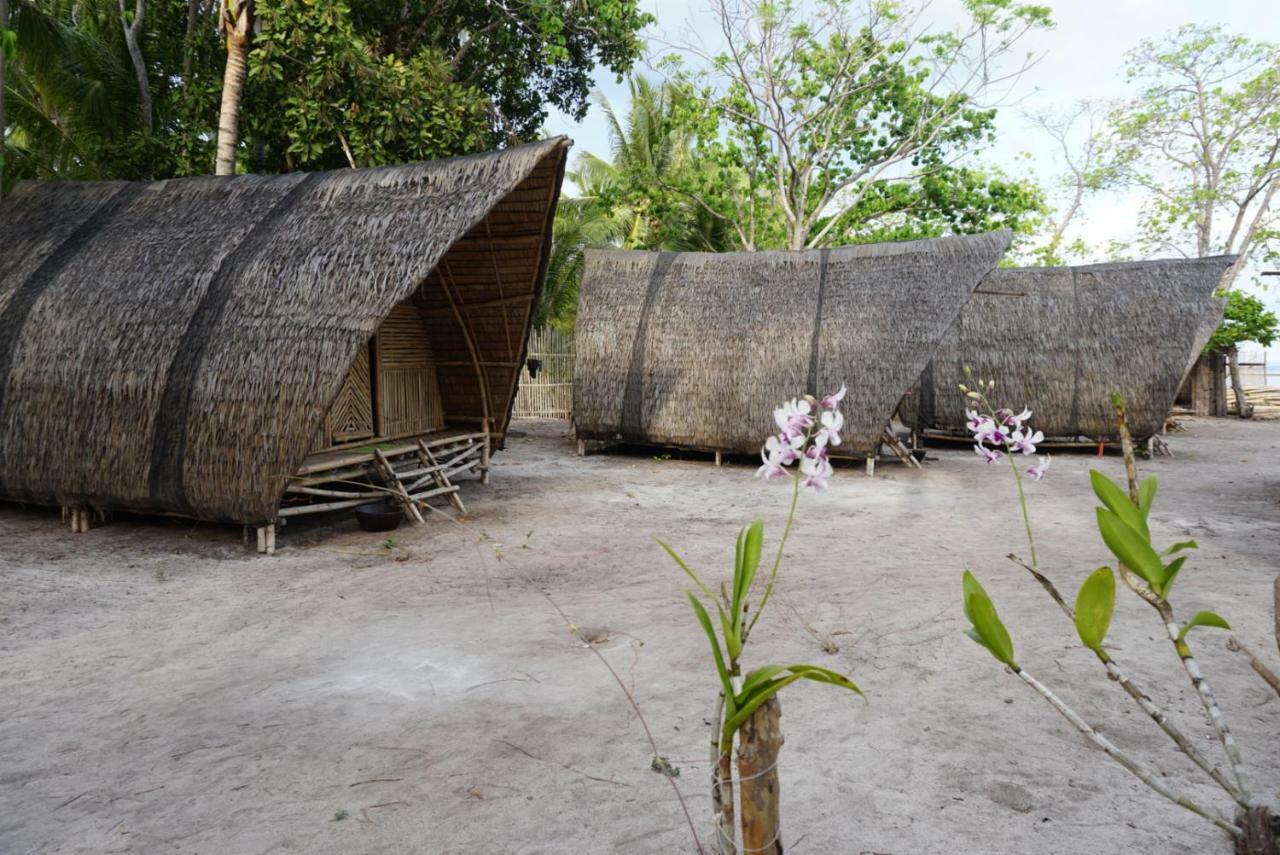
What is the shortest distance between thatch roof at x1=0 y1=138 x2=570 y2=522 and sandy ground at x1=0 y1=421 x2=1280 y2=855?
1.89 ft

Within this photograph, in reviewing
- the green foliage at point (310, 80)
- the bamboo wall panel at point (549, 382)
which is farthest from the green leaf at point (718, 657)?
the bamboo wall panel at point (549, 382)

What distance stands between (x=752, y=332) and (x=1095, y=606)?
8.25 meters

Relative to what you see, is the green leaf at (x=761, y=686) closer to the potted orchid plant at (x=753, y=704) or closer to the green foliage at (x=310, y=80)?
the potted orchid plant at (x=753, y=704)

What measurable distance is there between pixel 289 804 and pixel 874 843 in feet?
5.60

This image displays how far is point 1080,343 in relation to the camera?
10.8 metres

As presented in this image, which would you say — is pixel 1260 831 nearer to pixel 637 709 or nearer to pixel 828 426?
pixel 828 426

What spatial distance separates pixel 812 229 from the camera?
52.1 feet

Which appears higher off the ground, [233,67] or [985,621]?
[233,67]

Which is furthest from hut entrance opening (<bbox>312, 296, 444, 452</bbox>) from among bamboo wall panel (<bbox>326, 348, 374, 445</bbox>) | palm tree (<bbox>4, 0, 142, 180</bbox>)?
palm tree (<bbox>4, 0, 142, 180</bbox>)

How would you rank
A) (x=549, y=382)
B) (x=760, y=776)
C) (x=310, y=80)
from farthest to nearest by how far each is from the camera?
(x=549, y=382), (x=310, y=80), (x=760, y=776)

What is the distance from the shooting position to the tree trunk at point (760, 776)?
1626mm

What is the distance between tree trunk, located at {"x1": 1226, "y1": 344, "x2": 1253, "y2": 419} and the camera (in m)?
16.0

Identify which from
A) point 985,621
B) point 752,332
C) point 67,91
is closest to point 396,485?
point 752,332

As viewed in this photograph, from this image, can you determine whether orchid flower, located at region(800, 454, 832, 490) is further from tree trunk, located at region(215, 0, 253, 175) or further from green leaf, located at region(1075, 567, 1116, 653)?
tree trunk, located at region(215, 0, 253, 175)
